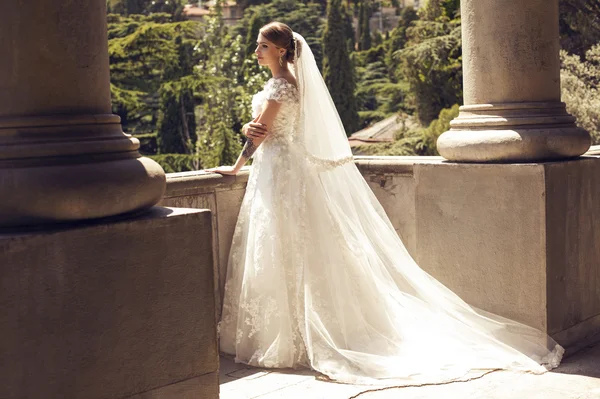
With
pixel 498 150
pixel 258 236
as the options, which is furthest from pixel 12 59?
pixel 498 150

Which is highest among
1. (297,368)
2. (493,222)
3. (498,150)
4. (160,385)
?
(498,150)

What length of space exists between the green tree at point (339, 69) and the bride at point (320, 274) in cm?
4805

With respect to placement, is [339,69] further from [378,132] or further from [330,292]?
[330,292]

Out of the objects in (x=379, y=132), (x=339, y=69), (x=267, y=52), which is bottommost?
(x=379, y=132)

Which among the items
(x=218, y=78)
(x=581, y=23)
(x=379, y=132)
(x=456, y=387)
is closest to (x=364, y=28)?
(x=379, y=132)

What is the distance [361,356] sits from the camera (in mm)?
4828

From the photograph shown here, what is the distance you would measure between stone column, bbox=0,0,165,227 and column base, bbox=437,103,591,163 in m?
2.57

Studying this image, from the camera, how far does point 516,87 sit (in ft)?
16.1

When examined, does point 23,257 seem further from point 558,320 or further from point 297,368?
point 558,320

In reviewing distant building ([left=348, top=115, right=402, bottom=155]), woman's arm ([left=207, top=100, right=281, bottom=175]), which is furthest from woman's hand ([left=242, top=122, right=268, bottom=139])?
distant building ([left=348, top=115, right=402, bottom=155])

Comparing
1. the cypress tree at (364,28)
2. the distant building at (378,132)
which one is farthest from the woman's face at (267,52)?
the cypress tree at (364,28)

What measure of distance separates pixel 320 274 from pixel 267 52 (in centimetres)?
136

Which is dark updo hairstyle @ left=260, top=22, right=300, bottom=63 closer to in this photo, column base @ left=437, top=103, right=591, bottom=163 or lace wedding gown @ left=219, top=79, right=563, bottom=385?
lace wedding gown @ left=219, top=79, right=563, bottom=385

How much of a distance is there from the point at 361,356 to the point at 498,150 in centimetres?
138
